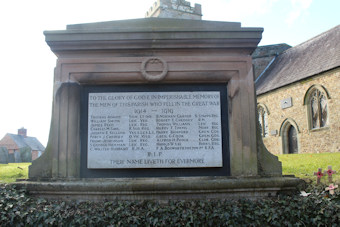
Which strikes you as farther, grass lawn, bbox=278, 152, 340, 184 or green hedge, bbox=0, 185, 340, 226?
grass lawn, bbox=278, 152, 340, 184

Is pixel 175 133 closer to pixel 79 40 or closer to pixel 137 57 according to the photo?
pixel 137 57

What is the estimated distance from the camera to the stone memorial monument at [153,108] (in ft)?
15.5

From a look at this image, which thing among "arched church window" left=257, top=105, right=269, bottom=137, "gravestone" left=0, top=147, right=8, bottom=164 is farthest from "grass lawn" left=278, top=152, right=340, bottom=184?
"gravestone" left=0, top=147, right=8, bottom=164

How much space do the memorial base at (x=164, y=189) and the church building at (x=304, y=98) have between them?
17.1 metres

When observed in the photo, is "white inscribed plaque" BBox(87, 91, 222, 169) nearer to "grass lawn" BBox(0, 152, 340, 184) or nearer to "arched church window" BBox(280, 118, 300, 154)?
"grass lawn" BBox(0, 152, 340, 184)

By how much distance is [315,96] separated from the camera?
21.5 meters

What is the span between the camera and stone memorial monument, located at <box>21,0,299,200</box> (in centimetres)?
473

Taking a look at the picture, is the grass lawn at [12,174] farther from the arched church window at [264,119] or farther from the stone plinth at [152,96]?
the arched church window at [264,119]

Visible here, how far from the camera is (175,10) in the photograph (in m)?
41.1

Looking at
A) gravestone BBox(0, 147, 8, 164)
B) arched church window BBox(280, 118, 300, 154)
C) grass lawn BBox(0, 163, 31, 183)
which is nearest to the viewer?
grass lawn BBox(0, 163, 31, 183)

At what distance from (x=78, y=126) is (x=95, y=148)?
420mm

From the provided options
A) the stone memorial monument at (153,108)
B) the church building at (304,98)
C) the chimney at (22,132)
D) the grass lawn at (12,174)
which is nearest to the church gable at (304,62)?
the church building at (304,98)

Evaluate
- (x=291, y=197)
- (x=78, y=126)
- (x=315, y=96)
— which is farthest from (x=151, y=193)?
(x=315, y=96)

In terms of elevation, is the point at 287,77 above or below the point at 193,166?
A: above
